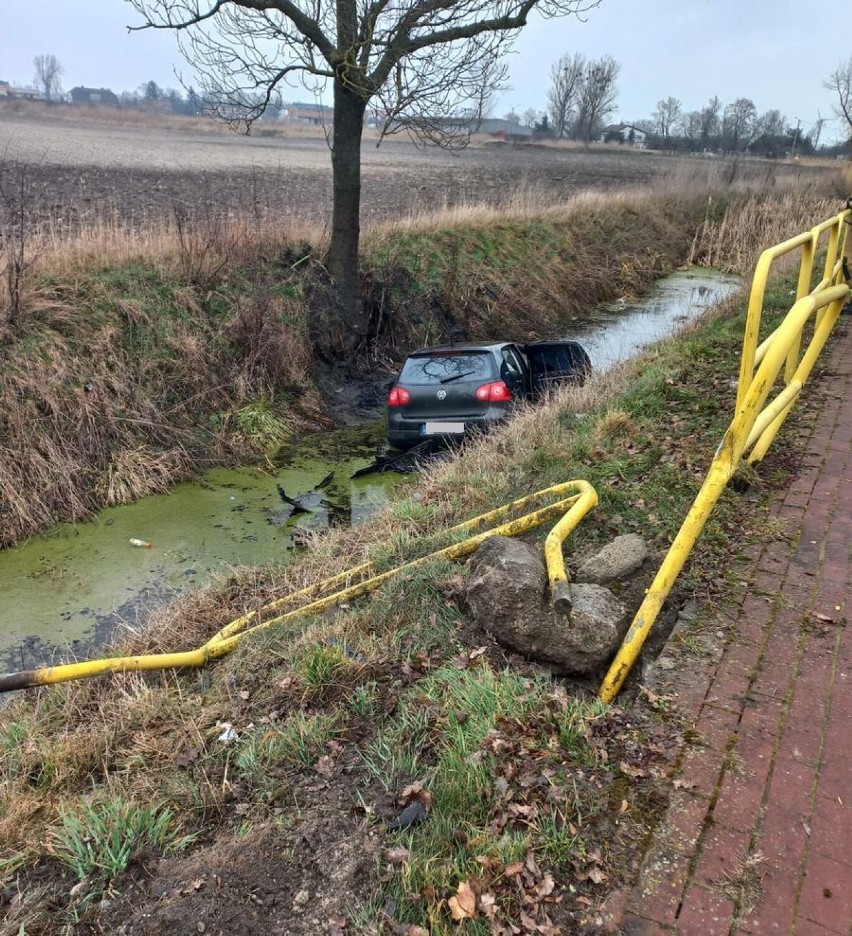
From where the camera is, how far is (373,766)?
3084 mm

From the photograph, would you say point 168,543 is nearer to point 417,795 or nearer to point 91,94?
point 417,795

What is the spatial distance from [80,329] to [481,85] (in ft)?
23.4

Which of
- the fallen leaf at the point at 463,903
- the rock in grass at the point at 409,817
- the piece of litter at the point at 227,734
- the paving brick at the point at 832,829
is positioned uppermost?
the paving brick at the point at 832,829

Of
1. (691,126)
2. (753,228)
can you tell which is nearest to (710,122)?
(691,126)

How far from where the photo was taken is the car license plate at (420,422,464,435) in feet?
29.5

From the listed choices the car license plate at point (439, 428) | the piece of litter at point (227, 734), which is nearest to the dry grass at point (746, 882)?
the piece of litter at point (227, 734)

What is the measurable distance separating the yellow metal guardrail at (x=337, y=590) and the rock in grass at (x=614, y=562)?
9.7 inches

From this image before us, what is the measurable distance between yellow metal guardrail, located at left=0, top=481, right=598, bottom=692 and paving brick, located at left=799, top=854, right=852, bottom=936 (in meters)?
1.54

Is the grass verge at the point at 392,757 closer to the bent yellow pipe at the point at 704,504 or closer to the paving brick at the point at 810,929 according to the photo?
the bent yellow pipe at the point at 704,504

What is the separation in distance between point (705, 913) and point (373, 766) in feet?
4.47

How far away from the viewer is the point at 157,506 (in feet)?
28.5

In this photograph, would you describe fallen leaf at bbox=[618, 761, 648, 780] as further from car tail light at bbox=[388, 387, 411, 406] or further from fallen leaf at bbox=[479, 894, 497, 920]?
car tail light at bbox=[388, 387, 411, 406]

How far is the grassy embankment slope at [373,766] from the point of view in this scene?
100 inches

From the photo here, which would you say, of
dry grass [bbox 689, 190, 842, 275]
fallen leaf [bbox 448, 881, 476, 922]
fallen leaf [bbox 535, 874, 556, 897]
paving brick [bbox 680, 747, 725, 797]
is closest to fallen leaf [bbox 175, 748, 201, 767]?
fallen leaf [bbox 448, 881, 476, 922]
